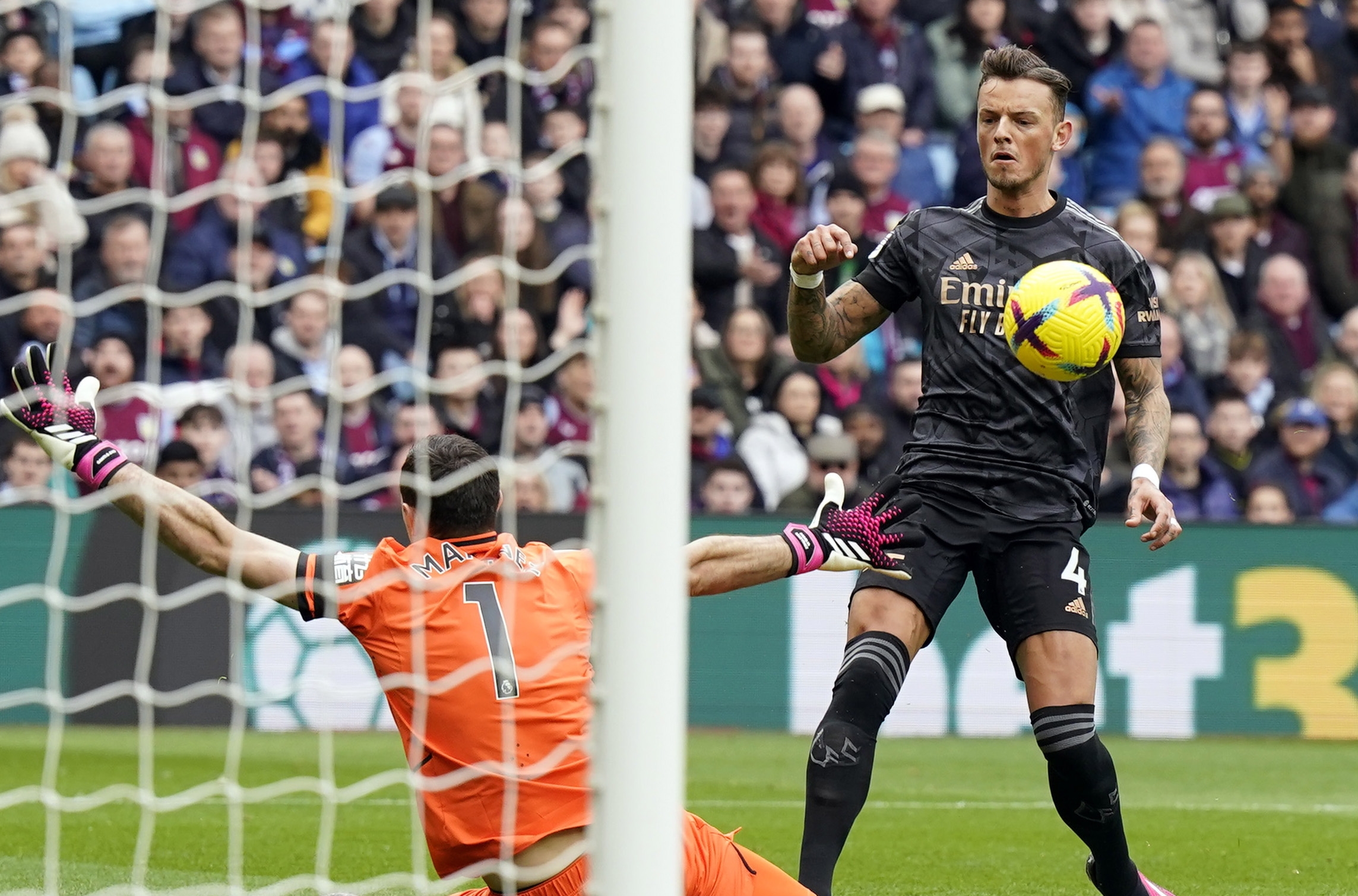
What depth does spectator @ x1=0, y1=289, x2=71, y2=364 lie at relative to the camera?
31.5 ft

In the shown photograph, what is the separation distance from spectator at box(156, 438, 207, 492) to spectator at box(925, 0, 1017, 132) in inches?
237

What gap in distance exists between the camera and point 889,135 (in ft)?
39.4

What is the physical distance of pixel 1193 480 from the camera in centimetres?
1080

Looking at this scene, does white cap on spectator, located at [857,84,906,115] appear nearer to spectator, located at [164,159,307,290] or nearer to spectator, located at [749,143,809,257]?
spectator, located at [749,143,809,257]

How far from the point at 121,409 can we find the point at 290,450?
0.90 meters

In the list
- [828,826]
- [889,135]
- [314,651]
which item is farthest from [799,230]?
[828,826]

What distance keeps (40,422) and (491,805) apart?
4.60ft

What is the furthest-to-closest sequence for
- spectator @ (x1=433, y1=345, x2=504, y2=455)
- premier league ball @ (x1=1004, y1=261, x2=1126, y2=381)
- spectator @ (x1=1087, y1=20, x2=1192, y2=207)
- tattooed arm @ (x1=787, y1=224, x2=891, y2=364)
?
1. spectator @ (x1=1087, y1=20, x2=1192, y2=207)
2. spectator @ (x1=433, y1=345, x2=504, y2=455)
3. premier league ball @ (x1=1004, y1=261, x2=1126, y2=381)
4. tattooed arm @ (x1=787, y1=224, x2=891, y2=364)

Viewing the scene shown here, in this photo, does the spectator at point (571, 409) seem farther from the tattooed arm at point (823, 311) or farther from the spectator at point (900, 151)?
the tattooed arm at point (823, 311)

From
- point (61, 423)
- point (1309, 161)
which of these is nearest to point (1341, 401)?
point (1309, 161)

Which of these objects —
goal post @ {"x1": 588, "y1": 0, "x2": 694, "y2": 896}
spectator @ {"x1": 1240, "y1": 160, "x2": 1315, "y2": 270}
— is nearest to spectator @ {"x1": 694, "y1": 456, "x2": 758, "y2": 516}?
spectator @ {"x1": 1240, "y1": 160, "x2": 1315, "y2": 270}

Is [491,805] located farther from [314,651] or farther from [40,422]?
[314,651]

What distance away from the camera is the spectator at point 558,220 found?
11.0 metres

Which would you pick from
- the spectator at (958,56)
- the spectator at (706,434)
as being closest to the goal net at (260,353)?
the spectator at (706,434)
